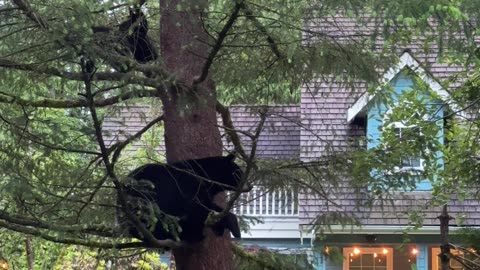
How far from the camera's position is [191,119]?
4750mm

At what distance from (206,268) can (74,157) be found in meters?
1.30

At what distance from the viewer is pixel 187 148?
4742mm

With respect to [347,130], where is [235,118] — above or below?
below

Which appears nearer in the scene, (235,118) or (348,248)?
(235,118)

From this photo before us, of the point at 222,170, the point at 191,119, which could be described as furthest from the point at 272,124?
the point at 191,119

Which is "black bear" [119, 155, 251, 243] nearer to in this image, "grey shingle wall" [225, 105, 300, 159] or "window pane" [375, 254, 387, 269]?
"grey shingle wall" [225, 105, 300, 159]

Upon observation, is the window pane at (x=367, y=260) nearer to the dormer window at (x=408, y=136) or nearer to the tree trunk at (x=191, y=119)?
the dormer window at (x=408, y=136)

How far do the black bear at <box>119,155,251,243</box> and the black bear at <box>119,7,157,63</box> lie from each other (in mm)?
694

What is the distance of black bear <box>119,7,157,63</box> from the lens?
4223 mm

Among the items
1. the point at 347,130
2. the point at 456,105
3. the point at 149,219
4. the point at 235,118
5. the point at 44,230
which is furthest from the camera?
the point at 347,130

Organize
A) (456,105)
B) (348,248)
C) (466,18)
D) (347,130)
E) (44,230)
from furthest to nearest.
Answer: (348,248) < (347,130) < (456,105) < (44,230) < (466,18)

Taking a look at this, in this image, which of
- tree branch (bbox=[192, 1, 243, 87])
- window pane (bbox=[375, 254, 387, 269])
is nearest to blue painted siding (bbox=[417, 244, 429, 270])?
window pane (bbox=[375, 254, 387, 269])

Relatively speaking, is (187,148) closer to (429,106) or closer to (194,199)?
(194,199)

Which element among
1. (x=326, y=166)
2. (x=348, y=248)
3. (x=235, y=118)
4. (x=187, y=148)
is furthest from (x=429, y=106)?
(x=348, y=248)
